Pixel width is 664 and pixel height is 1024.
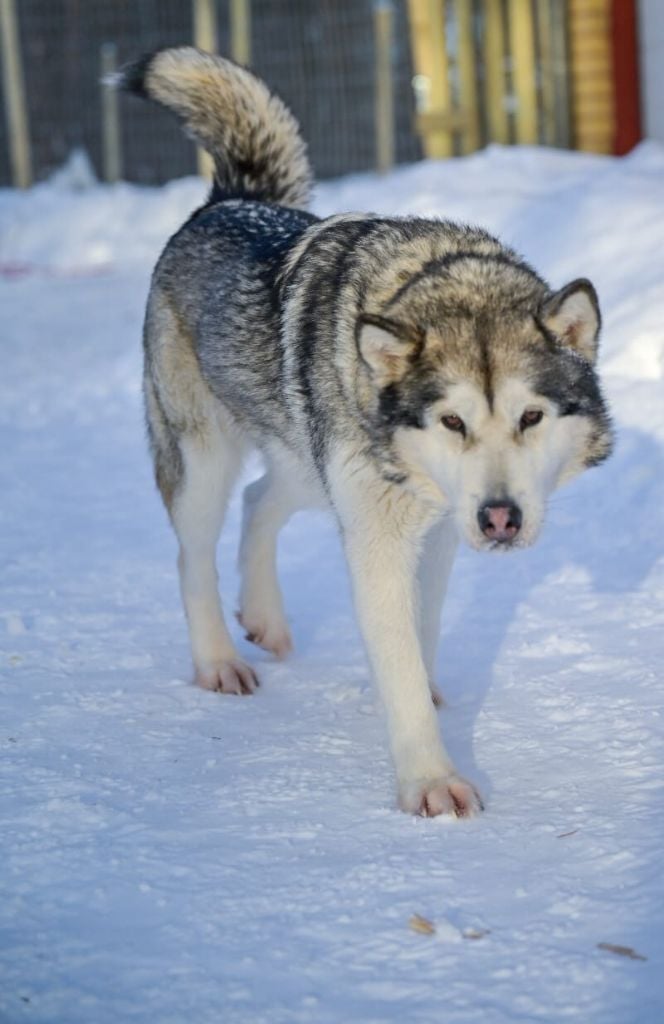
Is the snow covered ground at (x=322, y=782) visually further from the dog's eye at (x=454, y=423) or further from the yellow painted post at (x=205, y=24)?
the yellow painted post at (x=205, y=24)

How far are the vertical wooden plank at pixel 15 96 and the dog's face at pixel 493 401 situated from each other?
42.7 ft

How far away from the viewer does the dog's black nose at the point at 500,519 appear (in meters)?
3.01

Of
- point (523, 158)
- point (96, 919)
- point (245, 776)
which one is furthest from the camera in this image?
point (523, 158)

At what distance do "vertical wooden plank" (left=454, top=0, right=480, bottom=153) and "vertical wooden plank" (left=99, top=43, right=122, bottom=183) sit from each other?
14.8ft

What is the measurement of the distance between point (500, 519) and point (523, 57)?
10.6m

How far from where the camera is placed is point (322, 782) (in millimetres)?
3355

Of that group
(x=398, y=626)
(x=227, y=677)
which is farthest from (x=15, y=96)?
(x=398, y=626)

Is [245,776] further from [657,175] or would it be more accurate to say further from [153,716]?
[657,175]

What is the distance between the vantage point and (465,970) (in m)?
2.45

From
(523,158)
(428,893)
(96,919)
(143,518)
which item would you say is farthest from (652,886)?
(523,158)

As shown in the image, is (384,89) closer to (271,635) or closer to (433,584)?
(271,635)

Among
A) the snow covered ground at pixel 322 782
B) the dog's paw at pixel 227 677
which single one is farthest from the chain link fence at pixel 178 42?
the dog's paw at pixel 227 677

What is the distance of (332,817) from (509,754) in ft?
1.84

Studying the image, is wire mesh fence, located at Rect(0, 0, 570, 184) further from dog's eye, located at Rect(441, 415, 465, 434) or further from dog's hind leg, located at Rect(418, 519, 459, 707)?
dog's eye, located at Rect(441, 415, 465, 434)
